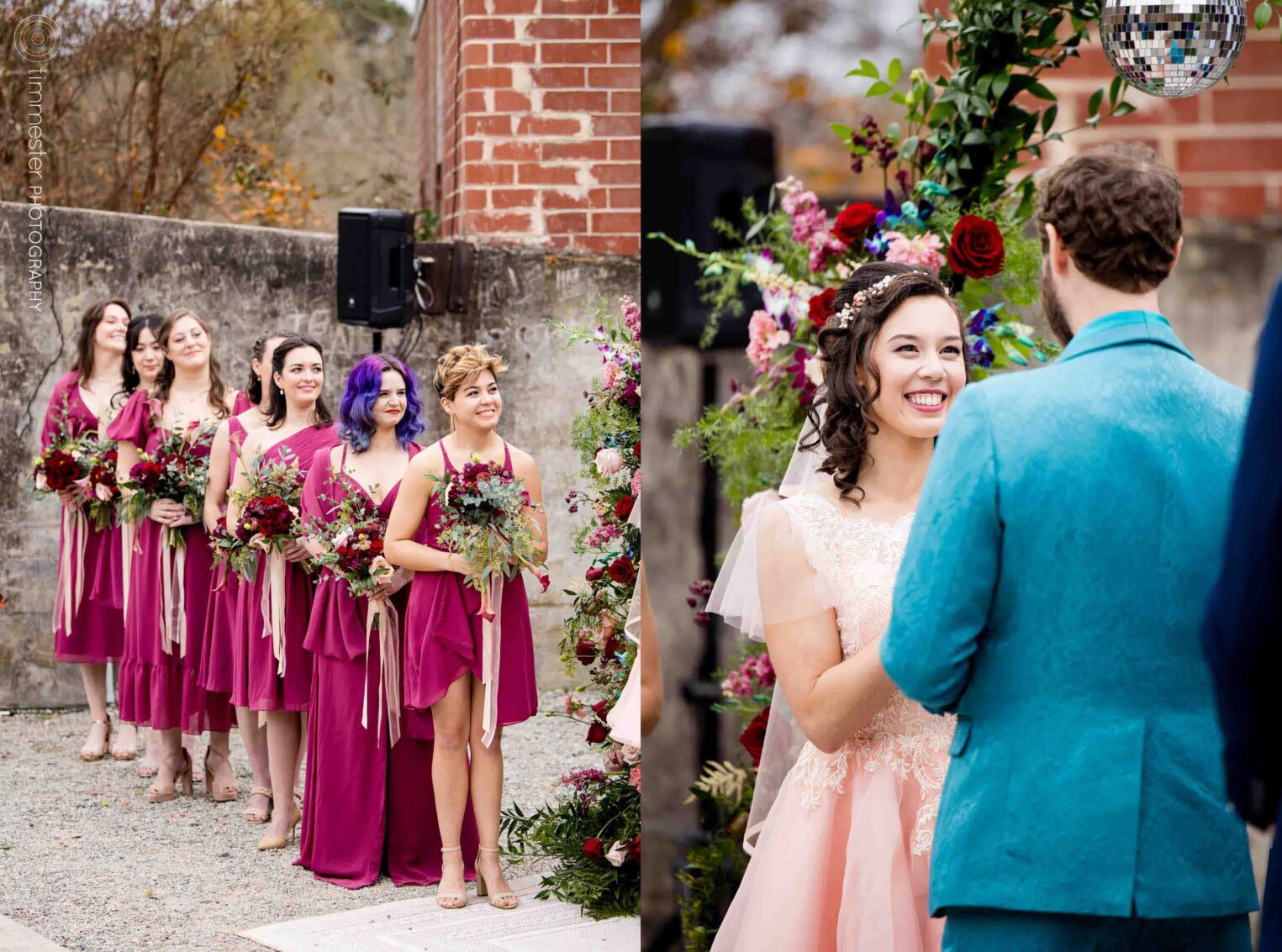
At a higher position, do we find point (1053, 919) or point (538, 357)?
point (538, 357)

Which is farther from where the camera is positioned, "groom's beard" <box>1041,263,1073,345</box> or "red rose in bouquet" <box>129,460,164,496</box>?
"red rose in bouquet" <box>129,460,164,496</box>

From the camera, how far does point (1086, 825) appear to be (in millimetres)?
2023

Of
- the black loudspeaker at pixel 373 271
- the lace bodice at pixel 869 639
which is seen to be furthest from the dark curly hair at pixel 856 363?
the black loudspeaker at pixel 373 271

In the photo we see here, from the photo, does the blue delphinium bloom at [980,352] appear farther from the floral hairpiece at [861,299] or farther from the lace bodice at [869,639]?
the lace bodice at [869,639]

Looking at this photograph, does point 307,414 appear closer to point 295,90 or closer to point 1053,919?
point 1053,919

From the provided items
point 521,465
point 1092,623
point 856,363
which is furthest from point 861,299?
point 521,465

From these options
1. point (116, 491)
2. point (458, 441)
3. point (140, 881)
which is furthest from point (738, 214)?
point (116, 491)

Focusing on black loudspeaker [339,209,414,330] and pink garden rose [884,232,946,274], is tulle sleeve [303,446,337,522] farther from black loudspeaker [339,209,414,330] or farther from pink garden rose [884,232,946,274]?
pink garden rose [884,232,946,274]

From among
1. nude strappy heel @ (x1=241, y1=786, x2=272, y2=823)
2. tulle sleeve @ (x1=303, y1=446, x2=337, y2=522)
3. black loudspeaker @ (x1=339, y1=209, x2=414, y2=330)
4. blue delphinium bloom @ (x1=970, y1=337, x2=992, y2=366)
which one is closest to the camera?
blue delphinium bloom @ (x1=970, y1=337, x2=992, y2=366)

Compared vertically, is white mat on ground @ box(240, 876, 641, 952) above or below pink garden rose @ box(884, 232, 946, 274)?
below

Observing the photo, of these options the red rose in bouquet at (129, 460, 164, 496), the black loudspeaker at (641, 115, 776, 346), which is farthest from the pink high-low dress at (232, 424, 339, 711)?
the black loudspeaker at (641, 115, 776, 346)

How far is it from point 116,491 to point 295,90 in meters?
10.0

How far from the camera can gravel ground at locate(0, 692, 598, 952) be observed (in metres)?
5.53

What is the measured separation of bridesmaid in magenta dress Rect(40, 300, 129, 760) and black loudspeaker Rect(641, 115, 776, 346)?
14.4 ft
